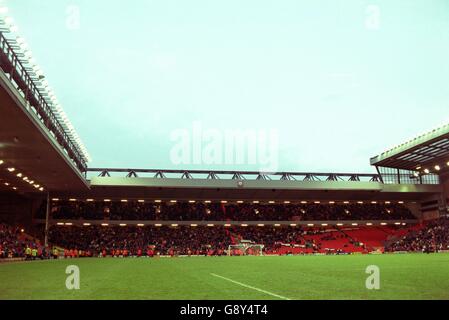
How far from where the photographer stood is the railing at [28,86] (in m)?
23.5

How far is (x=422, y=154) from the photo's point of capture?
63562 mm

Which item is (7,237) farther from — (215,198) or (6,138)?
(215,198)

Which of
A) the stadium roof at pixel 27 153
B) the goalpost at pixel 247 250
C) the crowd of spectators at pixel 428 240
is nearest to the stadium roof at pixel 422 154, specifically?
the crowd of spectators at pixel 428 240

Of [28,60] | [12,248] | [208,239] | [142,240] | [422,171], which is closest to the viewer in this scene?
[28,60]

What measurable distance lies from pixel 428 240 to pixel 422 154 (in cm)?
1221

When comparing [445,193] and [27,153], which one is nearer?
[27,153]

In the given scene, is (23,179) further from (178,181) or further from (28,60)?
(28,60)

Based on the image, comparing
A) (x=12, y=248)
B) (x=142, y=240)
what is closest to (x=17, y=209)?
(x=142, y=240)

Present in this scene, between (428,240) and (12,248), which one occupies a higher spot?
(428,240)

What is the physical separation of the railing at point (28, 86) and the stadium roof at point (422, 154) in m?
41.1

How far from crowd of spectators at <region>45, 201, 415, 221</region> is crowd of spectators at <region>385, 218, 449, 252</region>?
27.7 feet

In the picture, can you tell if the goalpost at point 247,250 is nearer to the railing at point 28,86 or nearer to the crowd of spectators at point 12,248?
the crowd of spectators at point 12,248
